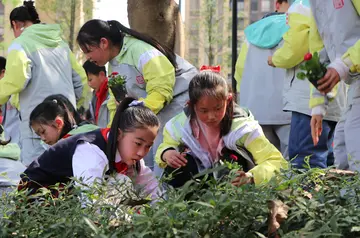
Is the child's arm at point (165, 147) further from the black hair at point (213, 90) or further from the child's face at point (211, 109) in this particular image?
the child's face at point (211, 109)

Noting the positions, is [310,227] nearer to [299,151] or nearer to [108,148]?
[108,148]

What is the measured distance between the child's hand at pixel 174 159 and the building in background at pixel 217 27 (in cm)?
1939

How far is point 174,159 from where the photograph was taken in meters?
5.08

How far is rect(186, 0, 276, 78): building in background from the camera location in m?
38.0

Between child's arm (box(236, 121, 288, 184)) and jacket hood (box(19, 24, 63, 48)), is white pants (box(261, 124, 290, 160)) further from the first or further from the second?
jacket hood (box(19, 24, 63, 48))

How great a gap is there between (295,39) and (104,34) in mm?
1388

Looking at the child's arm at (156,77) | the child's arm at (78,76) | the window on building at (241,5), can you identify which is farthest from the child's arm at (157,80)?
the window on building at (241,5)

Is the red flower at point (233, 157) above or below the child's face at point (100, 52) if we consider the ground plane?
below

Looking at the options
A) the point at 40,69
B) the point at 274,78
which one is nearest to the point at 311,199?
the point at 274,78

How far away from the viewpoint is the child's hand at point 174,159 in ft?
A: 16.6

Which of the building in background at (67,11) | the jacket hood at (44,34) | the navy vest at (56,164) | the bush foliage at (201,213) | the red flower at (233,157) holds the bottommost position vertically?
the building in background at (67,11)

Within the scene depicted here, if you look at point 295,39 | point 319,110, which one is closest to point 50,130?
point 295,39

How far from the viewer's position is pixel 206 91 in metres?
5.04

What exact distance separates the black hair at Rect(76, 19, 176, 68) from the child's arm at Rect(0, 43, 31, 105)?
1.45 m
